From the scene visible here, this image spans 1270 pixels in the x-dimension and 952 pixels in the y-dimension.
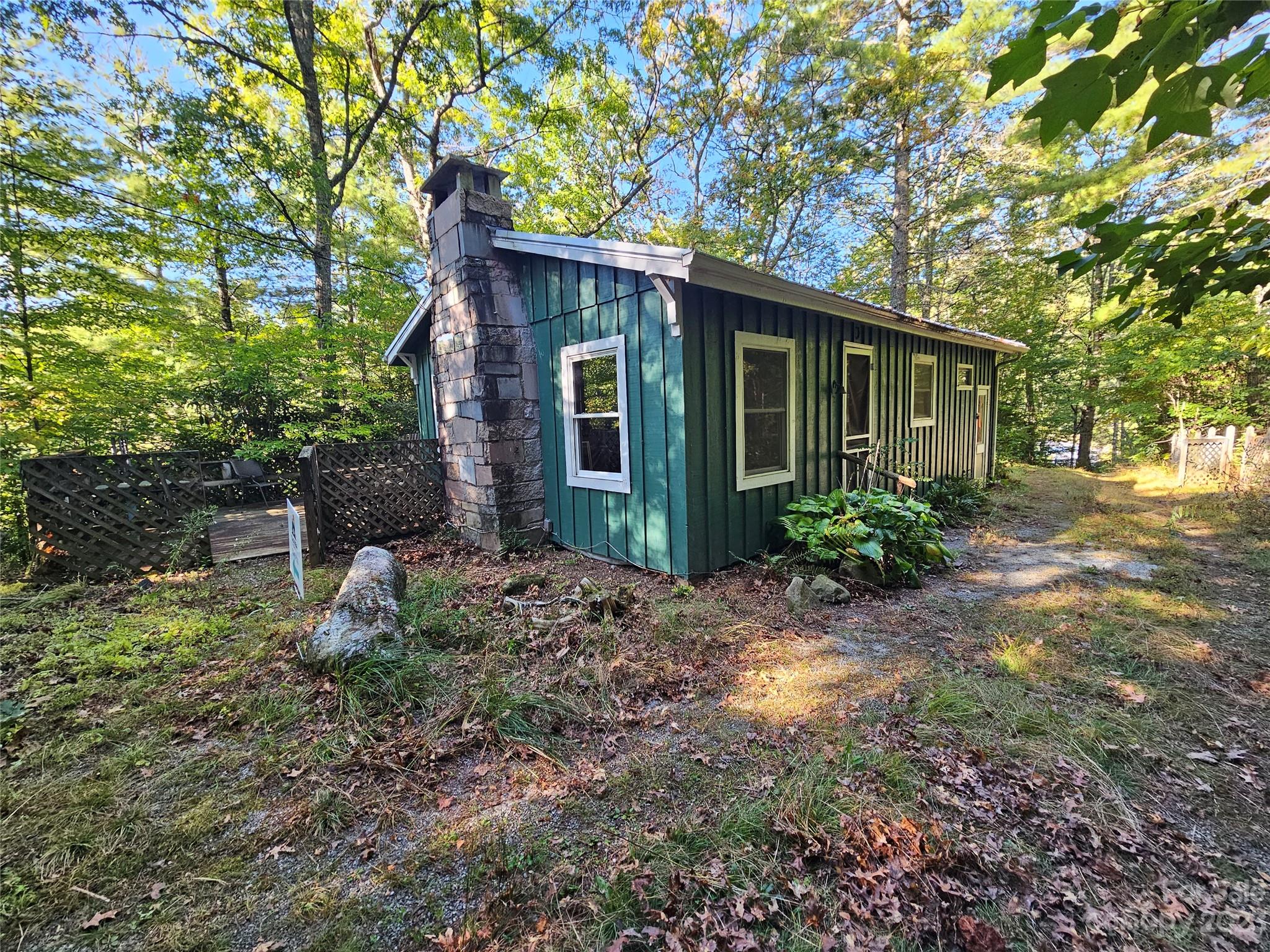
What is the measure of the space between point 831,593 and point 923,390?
5613 mm

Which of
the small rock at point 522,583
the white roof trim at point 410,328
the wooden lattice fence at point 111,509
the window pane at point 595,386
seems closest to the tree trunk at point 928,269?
the window pane at point 595,386

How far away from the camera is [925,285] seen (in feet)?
47.0

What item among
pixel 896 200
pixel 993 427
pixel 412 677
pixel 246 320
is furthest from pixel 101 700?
pixel 896 200

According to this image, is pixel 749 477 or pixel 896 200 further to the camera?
pixel 896 200

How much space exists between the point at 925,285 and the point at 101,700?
17.7m

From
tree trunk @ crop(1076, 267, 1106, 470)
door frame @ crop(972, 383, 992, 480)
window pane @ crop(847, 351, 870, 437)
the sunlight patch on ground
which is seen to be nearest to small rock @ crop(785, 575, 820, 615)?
the sunlight patch on ground

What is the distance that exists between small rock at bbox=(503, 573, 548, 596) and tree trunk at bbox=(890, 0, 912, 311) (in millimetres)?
11440

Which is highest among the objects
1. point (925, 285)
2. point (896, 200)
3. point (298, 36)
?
point (298, 36)

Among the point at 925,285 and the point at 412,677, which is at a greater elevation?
the point at 925,285

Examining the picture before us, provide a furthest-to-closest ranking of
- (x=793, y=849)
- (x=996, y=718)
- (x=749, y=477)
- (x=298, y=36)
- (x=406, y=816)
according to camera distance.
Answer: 1. (x=298, y=36)
2. (x=749, y=477)
3. (x=996, y=718)
4. (x=406, y=816)
5. (x=793, y=849)

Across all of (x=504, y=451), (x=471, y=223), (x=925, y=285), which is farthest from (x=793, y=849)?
(x=925, y=285)

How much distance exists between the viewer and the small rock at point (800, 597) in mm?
4145

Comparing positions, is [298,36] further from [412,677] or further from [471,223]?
[412,677]

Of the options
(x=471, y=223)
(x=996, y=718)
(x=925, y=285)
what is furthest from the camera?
(x=925, y=285)
